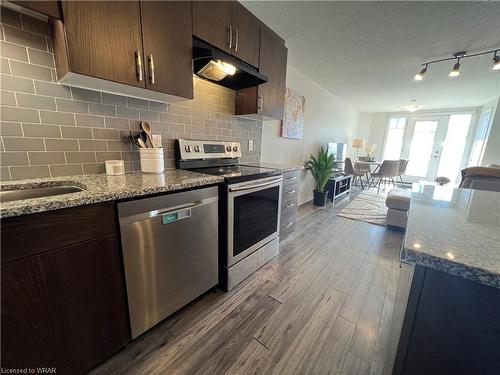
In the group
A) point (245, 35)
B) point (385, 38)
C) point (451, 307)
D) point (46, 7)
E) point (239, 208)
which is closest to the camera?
point (451, 307)

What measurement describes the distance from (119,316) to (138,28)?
1.58 meters

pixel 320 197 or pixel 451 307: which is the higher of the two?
pixel 451 307

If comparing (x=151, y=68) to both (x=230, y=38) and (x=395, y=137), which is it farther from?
(x=395, y=137)

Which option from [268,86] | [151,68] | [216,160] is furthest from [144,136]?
[268,86]

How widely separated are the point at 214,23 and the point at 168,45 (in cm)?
45

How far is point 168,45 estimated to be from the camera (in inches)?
50.1

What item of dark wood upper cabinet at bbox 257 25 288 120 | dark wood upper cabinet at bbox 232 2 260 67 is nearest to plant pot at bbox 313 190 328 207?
dark wood upper cabinet at bbox 257 25 288 120

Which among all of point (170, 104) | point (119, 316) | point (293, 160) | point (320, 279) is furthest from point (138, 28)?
point (293, 160)

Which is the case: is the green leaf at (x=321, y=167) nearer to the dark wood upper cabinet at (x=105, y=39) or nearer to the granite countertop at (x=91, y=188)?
the granite countertop at (x=91, y=188)

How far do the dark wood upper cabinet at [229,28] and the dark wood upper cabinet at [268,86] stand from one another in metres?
0.13

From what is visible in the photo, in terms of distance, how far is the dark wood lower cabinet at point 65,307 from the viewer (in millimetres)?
748

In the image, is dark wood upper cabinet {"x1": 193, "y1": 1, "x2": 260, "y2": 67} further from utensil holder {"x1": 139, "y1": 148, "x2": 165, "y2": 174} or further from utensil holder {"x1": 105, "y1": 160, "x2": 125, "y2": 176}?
utensil holder {"x1": 105, "y1": 160, "x2": 125, "y2": 176}

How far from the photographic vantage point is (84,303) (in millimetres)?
912

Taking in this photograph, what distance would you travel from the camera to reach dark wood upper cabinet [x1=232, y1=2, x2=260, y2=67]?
161 centimetres
